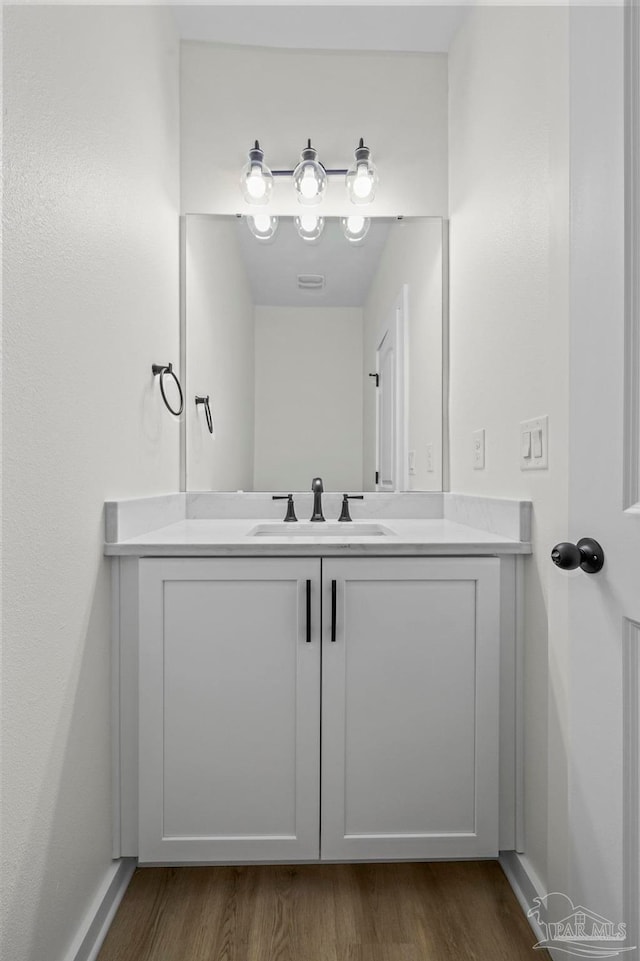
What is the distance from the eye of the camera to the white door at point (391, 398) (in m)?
2.09

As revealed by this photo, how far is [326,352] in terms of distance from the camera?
6.83 ft

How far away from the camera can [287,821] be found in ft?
4.39

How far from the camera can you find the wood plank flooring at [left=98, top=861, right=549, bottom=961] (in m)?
1.15

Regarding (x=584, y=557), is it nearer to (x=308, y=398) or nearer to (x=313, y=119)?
(x=308, y=398)

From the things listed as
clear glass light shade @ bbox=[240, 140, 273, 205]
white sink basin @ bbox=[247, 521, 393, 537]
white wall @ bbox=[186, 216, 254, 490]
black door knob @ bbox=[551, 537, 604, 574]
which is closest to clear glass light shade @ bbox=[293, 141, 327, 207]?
clear glass light shade @ bbox=[240, 140, 273, 205]

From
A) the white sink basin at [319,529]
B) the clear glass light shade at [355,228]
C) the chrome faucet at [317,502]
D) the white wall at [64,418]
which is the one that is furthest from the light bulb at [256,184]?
the white sink basin at [319,529]

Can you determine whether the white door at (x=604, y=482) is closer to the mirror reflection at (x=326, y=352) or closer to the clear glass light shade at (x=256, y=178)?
the mirror reflection at (x=326, y=352)

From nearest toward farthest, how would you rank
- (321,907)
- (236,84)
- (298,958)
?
(298,958), (321,907), (236,84)

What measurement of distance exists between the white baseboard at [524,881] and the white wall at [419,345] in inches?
44.8

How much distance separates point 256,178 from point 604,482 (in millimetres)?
1643

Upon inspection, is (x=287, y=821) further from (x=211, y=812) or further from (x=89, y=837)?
(x=89, y=837)

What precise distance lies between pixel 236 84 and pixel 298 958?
255 centimetres

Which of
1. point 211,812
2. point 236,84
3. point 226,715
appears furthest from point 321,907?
point 236,84

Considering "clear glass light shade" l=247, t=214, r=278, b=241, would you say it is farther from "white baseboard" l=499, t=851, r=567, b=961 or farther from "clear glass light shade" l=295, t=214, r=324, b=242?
"white baseboard" l=499, t=851, r=567, b=961
